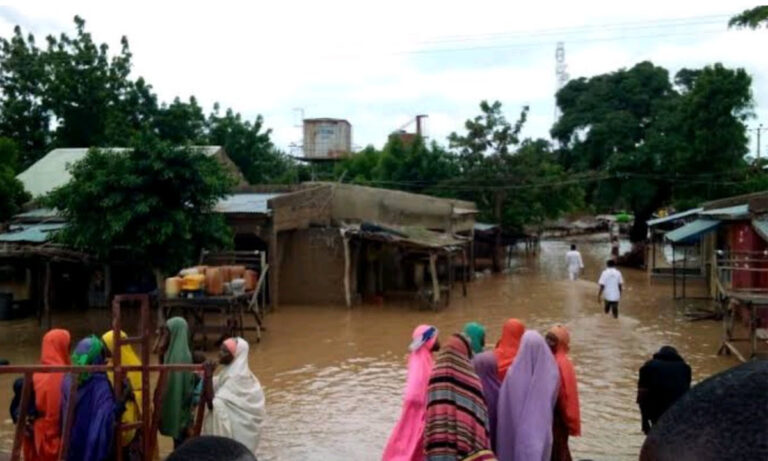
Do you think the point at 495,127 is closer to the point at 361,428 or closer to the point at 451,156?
the point at 451,156

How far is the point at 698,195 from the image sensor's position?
30.7 m

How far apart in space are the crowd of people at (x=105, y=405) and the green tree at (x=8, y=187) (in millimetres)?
14945

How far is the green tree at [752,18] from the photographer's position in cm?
1419

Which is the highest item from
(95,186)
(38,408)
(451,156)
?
(451,156)

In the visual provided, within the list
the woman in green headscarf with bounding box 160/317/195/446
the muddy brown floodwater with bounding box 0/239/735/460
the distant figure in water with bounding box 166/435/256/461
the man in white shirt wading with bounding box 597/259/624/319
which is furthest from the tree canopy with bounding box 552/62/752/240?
the distant figure in water with bounding box 166/435/256/461

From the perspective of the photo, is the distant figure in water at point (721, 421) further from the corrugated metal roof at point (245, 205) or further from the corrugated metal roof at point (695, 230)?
the corrugated metal roof at point (695, 230)

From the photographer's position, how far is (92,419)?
17.4 ft

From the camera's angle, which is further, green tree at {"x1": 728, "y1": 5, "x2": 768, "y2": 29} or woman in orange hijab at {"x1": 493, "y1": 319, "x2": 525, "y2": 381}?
green tree at {"x1": 728, "y1": 5, "x2": 768, "y2": 29}

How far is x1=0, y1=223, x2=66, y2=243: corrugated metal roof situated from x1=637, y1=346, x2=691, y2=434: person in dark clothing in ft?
41.9

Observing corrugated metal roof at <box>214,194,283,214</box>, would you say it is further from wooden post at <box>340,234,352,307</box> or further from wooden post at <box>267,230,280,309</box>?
wooden post at <box>340,234,352,307</box>

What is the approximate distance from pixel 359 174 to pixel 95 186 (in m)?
31.9

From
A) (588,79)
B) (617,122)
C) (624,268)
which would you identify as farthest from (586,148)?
(624,268)

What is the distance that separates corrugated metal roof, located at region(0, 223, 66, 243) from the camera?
15792 millimetres

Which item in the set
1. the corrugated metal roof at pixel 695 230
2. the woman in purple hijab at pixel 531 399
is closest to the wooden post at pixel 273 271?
the corrugated metal roof at pixel 695 230
